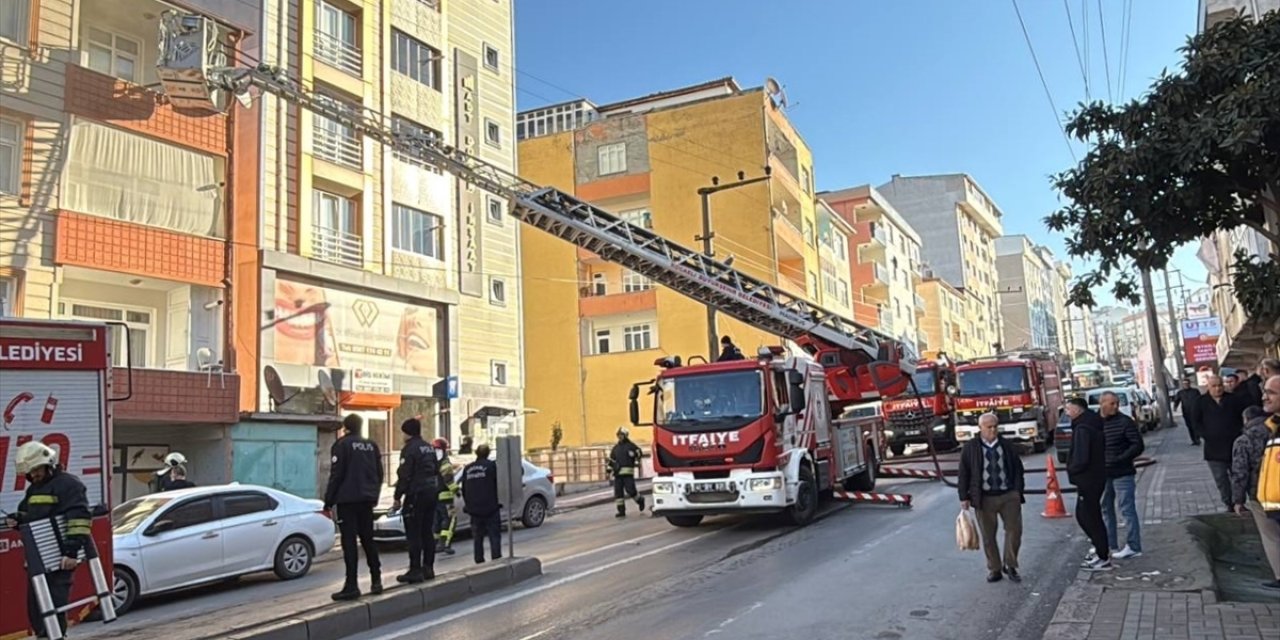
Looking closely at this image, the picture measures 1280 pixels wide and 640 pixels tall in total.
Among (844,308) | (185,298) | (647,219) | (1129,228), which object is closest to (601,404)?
(647,219)

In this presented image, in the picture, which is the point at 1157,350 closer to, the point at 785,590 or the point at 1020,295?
the point at 785,590

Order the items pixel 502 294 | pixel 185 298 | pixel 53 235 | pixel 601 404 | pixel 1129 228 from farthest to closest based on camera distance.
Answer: pixel 601 404
pixel 502 294
pixel 185 298
pixel 53 235
pixel 1129 228

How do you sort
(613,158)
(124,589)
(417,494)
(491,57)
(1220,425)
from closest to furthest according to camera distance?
(417,494)
(124,589)
(1220,425)
(491,57)
(613,158)

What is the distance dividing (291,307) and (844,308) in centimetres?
3860

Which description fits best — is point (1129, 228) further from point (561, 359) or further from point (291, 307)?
point (561, 359)

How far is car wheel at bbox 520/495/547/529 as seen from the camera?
17859 mm

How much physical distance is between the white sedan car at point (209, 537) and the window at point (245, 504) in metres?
0.01

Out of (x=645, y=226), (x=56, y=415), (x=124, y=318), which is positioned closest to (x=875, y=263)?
(x=645, y=226)

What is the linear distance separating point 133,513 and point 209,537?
939 millimetres

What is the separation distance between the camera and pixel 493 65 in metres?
32.3

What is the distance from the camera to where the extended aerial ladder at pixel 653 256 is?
1755cm

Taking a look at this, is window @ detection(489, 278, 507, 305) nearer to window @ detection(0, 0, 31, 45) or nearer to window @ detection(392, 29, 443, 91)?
window @ detection(392, 29, 443, 91)

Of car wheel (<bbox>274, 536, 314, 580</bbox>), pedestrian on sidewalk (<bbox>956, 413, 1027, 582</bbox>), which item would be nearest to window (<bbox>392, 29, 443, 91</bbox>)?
car wheel (<bbox>274, 536, 314, 580</bbox>)

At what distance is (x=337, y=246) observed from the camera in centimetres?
2458
